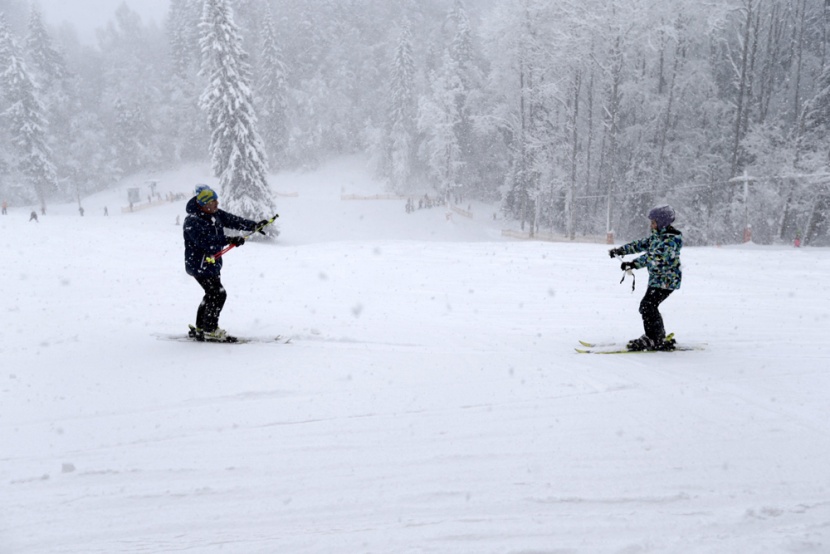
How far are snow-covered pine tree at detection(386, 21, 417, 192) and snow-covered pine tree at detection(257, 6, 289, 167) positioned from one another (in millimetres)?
13607

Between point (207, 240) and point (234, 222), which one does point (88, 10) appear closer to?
point (234, 222)

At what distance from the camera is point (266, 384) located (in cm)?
541

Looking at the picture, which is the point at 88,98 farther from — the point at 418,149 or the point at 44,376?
the point at 44,376

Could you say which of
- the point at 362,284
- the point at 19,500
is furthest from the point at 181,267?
the point at 19,500

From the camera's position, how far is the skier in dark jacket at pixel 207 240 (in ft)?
21.3

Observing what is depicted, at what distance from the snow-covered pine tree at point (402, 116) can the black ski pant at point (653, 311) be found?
46297 millimetres

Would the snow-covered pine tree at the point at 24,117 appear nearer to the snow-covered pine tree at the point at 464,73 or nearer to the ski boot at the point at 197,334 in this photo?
the snow-covered pine tree at the point at 464,73

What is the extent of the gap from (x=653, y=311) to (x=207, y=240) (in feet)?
20.1

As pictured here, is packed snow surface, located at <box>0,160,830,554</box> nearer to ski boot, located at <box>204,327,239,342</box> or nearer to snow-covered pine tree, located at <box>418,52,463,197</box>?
ski boot, located at <box>204,327,239,342</box>

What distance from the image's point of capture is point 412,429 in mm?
4406

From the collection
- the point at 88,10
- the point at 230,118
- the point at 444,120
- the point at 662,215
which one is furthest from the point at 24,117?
the point at 88,10

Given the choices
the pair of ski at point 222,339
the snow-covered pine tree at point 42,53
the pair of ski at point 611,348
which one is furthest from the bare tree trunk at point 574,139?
the snow-covered pine tree at point 42,53

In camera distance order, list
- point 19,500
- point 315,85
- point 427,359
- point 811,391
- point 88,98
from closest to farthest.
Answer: point 19,500, point 811,391, point 427,359, point 315,85, point 88,98

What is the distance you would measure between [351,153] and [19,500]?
62.6m
